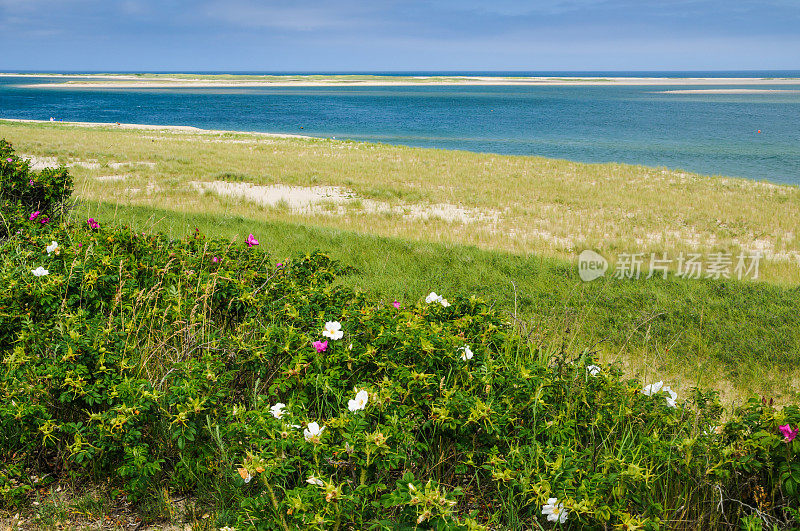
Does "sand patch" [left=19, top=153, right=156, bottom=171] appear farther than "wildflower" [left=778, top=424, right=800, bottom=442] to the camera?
Yes

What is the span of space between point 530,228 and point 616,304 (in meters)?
5.14

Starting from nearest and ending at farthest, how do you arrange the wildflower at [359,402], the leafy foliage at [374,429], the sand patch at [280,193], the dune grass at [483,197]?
1. the leafy foliage at [374,429]
2. the wildflower at [359,402]
3. the dune grass at [483,197]
4. the sand patch at [280,193]

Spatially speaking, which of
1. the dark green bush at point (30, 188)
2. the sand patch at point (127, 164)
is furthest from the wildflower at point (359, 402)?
the sand patch at point (127, 164)

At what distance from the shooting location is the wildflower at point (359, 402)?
2668 mm

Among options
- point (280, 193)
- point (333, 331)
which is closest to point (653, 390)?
point (333, 331)

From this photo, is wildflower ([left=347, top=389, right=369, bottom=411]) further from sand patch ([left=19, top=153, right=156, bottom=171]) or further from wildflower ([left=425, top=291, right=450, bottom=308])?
sand patch ([left=19, top=153, right=156, bottom=171])

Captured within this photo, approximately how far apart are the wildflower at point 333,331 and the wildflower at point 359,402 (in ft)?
1.73

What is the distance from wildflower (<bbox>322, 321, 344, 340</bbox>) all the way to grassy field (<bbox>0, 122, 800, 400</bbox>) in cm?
134

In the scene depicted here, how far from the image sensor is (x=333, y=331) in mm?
3236

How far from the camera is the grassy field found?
5383mm

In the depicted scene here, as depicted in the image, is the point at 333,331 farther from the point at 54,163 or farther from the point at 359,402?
the point at 54,163

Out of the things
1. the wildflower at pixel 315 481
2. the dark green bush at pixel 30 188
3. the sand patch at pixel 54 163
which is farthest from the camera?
the sand patch at pixel 54 163

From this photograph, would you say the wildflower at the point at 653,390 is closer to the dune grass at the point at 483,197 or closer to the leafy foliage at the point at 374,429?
the leafy foliage at the point at 374,429

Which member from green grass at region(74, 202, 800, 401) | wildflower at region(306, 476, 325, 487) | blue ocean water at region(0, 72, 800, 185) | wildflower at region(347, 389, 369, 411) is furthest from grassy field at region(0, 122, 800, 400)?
blue ocean water at region(0, 72, 800, 185)
